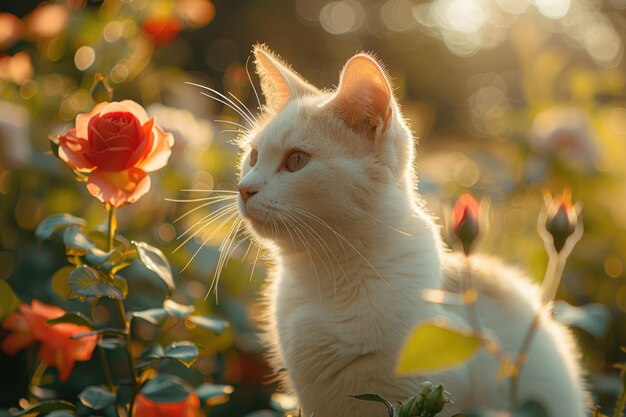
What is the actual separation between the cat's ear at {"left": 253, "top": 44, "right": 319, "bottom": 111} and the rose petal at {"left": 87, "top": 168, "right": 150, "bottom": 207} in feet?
1.38

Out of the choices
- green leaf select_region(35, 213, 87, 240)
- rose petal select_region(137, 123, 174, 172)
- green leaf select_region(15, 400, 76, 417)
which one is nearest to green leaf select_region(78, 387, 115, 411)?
green leaf select_region(15, 400, 76, 417)

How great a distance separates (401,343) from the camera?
3.27 ft

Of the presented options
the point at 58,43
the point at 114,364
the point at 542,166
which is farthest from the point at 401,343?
the point at 58,43

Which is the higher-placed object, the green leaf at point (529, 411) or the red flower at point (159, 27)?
the red flower at point (159, 27)

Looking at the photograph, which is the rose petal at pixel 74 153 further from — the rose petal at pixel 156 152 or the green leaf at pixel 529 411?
the green leaf at pixel 529 411

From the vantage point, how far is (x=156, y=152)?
0.95 metres

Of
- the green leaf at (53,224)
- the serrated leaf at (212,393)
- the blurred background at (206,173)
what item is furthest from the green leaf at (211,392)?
the green leaf at (53,224)

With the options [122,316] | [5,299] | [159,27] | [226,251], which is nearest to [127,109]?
[122,316]

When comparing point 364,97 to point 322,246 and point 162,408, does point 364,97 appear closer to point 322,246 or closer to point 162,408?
point 322,246

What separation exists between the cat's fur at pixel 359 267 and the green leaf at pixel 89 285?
273mm

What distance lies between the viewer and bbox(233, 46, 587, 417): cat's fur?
1.01m

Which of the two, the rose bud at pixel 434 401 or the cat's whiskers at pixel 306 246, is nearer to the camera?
the rose bud at pixel 434 401

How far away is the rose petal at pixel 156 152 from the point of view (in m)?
0.94

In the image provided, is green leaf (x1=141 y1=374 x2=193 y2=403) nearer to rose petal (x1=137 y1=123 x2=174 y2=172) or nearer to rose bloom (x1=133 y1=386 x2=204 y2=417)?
rose bloom (x1=133 y1=386 x2=204 y2=417)
